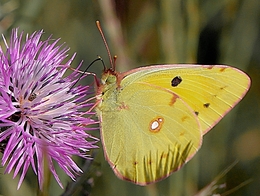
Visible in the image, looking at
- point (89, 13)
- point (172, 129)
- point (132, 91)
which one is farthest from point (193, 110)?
point (89, 13)

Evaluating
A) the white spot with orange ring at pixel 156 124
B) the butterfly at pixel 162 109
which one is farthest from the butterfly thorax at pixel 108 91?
the white spot with orange ring at pixel 156 124

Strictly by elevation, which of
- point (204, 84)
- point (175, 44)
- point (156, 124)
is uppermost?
point (175, 44)

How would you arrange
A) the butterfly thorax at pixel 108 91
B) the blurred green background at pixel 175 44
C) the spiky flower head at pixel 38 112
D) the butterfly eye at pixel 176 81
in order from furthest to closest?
1. the blurred green background at pixel 175 44
2. the butterfly eye at pixel 176 81
3. the butterfly thorax at pixel 108 91
4. the spiky flower head at pixel 38 112

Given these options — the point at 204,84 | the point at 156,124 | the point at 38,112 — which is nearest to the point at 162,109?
the point at 156,124

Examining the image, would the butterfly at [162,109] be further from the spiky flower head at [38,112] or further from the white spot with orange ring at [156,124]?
the spiky flower head at [38,112]

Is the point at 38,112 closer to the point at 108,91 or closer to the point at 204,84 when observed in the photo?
the point at 108,91
